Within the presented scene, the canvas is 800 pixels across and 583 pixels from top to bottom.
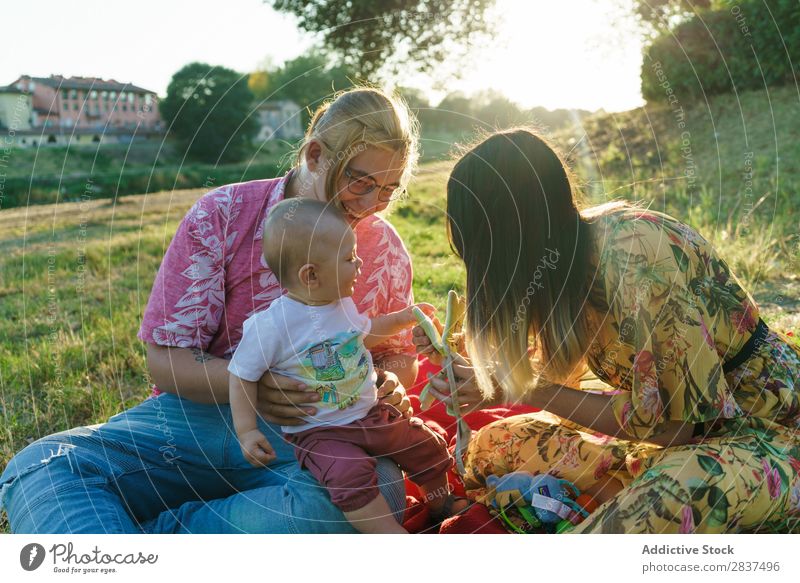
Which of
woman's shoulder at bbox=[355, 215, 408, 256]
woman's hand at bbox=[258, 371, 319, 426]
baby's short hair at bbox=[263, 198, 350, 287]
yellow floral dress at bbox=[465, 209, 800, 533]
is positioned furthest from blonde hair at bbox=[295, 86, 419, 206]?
yellow floral dress at bbox=[465, 209, 800, 533]

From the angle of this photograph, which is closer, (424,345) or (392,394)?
(424,345)

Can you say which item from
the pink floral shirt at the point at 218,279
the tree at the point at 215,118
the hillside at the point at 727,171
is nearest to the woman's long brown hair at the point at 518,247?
the pink floral shirt at the point at 218,279

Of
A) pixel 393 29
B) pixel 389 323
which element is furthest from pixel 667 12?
pixel 389 323

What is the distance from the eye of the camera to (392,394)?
2.54 meters

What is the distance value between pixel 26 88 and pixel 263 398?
1.73 meters

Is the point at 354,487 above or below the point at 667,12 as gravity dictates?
below

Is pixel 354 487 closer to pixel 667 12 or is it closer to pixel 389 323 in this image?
pixel 389 323

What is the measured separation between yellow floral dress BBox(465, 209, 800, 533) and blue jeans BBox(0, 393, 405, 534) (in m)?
0.79

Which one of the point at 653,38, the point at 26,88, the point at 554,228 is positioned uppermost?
the point at 653,38

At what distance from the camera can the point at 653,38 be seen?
8.52 m

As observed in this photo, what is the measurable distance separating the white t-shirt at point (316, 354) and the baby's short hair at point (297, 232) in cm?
14

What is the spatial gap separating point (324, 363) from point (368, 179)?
0.62 meters
